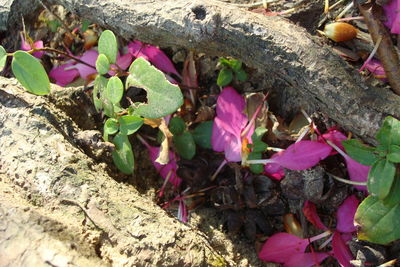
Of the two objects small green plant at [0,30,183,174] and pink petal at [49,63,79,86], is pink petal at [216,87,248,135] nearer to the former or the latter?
small green plant at [0,30,183,174]

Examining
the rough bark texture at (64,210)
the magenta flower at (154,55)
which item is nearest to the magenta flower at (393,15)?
the magenta flower at (154,55)

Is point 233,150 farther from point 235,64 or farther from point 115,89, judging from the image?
point 115,89

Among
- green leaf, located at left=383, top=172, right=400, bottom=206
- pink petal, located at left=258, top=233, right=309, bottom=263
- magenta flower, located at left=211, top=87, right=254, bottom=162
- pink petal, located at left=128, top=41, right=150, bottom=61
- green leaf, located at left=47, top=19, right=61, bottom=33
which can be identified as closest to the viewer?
green leaf, located at left=383, top=172, right=400, bottom=206

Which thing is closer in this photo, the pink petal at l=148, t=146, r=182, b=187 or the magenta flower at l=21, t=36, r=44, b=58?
the pink petal at l=148, t=146, r=182, b=187

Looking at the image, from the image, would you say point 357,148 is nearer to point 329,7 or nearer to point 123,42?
point 329,7

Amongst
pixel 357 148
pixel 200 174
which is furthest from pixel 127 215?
pixel 357 148

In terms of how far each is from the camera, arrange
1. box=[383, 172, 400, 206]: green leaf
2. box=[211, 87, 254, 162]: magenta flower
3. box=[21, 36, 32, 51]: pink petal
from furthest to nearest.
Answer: box=[21, 36, 32, 51]: pink petal < box=[211, 87, 254, 162]: magenta flower < box=[383, 172, 400, 206]: green leaf

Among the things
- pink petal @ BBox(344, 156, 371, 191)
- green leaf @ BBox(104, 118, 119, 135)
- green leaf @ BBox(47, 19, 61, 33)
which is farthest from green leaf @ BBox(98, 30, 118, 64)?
pink petal @ BBox(344, 156, 371, 191)

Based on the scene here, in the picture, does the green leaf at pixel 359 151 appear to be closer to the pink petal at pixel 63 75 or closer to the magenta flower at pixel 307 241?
the magenta flower at pixel 307 241
